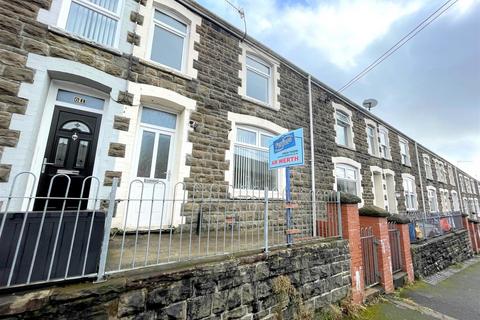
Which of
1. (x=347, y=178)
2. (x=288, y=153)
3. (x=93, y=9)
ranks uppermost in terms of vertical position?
(x=93, y=9)

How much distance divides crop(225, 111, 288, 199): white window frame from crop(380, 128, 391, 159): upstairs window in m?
8.68

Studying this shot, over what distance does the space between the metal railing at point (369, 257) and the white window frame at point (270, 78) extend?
15.4 feet

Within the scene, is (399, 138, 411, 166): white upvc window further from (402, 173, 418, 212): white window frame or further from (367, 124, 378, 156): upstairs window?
(367, 124, 378, 156): upstairs window

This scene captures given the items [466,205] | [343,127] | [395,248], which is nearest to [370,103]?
[343,127]

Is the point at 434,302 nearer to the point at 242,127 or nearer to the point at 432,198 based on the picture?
the point at 242,127

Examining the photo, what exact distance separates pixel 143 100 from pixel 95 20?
1.94m

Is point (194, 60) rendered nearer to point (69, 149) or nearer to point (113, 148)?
point (113, 148)

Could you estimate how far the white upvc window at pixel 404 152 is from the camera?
1450cm

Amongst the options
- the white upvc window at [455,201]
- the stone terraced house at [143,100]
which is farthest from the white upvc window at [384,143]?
the white upvc window at [455,201]

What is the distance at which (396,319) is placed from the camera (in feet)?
13.5

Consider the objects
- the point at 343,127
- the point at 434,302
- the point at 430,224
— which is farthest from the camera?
the point at 343,127

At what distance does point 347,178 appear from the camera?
1001cm

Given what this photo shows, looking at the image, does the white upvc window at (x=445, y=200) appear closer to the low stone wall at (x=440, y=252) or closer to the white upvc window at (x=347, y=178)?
the low stone wall at (x=440, y=252)

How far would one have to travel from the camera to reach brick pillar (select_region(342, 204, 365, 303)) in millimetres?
4730
